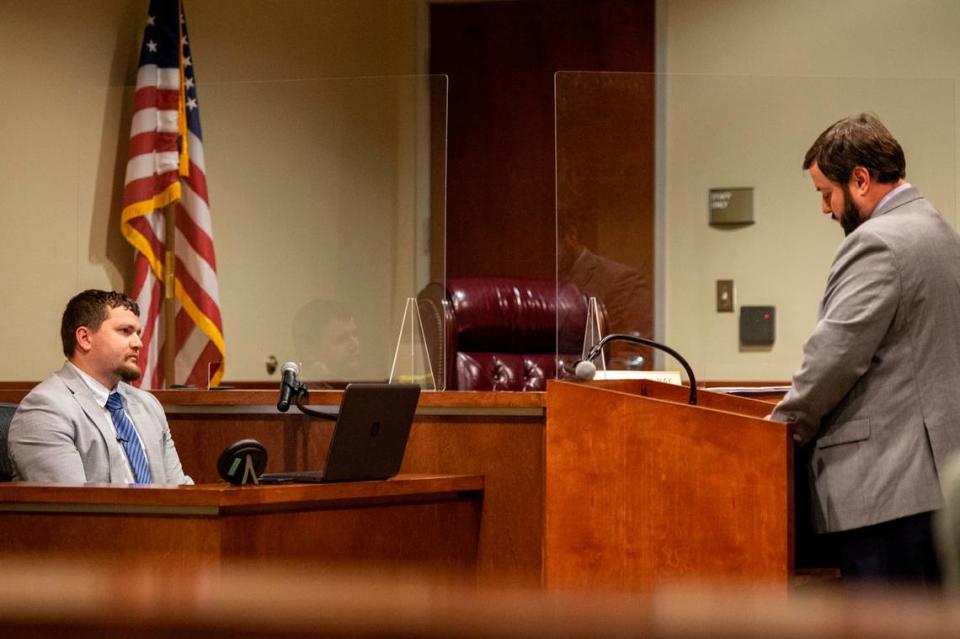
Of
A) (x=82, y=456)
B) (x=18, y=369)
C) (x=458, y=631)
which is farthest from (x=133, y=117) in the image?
(x=458, y=631)

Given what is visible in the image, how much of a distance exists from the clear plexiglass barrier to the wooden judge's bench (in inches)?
35.5

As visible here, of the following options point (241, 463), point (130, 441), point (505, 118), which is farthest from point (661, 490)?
point (505, 118)

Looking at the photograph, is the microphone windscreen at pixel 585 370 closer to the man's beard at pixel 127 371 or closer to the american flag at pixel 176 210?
the man's beard at pixel 127 371

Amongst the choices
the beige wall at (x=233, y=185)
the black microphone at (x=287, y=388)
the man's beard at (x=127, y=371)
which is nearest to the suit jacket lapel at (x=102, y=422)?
the man's beard at (x=127, y=371)

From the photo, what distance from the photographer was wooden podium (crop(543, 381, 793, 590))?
2770mm

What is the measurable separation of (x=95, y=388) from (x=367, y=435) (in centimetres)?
85

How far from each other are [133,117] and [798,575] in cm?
347

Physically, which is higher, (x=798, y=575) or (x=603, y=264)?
(x=603, y=264)

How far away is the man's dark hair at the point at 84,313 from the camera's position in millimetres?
3719

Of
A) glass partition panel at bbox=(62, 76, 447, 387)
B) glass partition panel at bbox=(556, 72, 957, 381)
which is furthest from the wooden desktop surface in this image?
glass partition panel at bbox=(556, 72, 957, 381)

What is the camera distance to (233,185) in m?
5.38

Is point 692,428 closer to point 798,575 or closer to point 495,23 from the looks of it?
Result: point 798,575

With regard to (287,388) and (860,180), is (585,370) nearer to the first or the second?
(860,180)

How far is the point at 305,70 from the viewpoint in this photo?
6.54 metres
